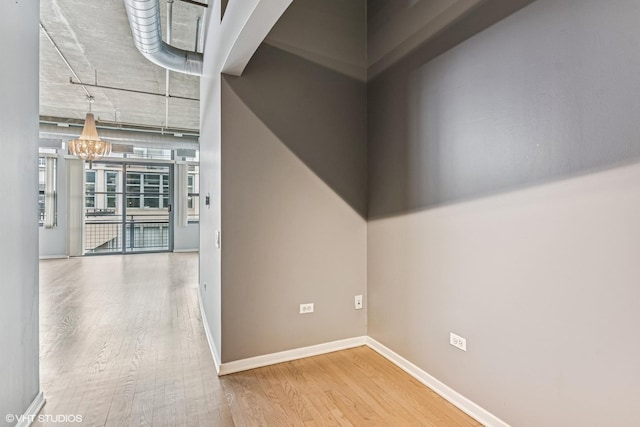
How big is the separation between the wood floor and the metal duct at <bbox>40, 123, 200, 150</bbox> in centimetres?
452

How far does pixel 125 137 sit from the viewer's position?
736 centimetres

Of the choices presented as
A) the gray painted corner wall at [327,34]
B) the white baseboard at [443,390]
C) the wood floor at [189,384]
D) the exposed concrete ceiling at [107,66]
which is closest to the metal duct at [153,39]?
the exposed concrete ceiling at [107,66]

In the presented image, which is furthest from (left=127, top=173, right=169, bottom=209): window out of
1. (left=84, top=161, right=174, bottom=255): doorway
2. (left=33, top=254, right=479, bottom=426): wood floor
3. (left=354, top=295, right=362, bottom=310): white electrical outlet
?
(left=354, top=295, right=362, bottom=310): white electrical outlet

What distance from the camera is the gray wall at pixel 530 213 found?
146 cm

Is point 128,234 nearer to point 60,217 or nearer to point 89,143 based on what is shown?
point 60,217

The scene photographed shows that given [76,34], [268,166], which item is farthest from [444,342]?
[76,34]

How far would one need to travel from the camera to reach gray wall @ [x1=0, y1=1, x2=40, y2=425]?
5.87 ft

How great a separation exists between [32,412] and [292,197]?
2245mm

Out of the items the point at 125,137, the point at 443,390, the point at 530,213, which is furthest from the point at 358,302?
the point at 125,137

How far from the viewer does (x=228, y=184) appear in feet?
8.82

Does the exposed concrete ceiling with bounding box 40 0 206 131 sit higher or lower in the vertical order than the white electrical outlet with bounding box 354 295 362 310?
higher

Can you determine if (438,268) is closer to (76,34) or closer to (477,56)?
(477,56)

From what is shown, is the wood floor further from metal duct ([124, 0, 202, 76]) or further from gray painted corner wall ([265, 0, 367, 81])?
metal duct ([124, 0, 202, 76])

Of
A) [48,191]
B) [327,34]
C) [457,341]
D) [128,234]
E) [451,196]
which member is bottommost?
[457,341]
